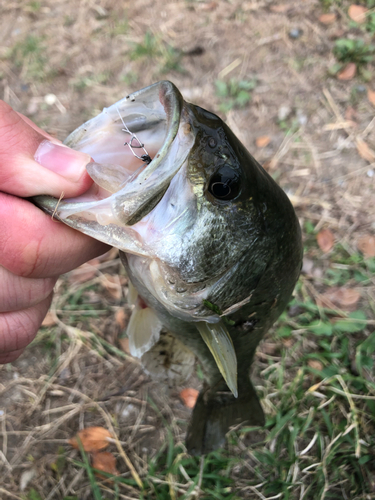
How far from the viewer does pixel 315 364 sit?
2547mm

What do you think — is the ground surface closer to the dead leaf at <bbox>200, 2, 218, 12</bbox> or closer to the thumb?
the dead leaf at <bbox>200, 2, 218, 12</bbox>

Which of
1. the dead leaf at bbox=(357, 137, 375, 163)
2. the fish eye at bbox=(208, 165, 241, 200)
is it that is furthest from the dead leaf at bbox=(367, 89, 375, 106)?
the fish eye at bbox=(208, 165, 241, 200)

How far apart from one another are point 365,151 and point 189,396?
2.45 m

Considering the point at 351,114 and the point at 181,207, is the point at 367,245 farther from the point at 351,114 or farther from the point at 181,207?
the point at 181,207

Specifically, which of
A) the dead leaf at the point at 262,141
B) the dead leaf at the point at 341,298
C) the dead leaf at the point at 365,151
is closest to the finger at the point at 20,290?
the dead leaf at the point at 341,298

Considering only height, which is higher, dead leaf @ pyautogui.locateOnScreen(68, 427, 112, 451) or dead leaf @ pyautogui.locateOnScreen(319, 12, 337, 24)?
dead leaf @ pyautogui.locateOnScreen(319, 12, 337, 24)

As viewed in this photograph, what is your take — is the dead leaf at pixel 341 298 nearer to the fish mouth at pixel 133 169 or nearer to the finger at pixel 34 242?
the fish mouth at pixel 133 169

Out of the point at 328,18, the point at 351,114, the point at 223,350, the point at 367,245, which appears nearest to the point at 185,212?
the point at 223,350

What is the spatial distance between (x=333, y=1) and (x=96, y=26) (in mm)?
2530

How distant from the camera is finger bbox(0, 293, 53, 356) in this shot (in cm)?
149

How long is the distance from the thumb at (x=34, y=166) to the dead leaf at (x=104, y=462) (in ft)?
6.05

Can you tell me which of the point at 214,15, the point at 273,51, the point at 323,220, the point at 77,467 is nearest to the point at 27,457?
the point at 77,467

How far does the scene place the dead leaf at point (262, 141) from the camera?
3428 millimetres

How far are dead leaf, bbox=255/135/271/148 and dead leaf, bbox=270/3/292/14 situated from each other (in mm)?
1670
